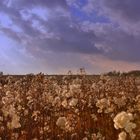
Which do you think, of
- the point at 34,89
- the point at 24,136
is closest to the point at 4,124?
the point at 24,136

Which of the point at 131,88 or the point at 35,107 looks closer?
the point at 35,107

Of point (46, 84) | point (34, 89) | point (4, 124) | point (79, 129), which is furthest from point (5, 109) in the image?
point (46, 84)

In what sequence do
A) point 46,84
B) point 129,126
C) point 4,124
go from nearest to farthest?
point 129,126 → point 4,124 → point 46,84

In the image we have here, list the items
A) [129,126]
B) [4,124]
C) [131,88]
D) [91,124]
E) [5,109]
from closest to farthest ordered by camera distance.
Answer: [129,126] < [5,109] < [4,124] < [91,124] < [131,88]

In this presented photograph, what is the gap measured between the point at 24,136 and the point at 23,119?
4.77ft

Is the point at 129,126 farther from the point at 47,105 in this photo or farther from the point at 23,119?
the point at 47,105

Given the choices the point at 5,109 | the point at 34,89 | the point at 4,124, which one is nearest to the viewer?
the point at 5,109

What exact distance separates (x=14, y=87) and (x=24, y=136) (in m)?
7.17

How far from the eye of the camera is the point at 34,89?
17.3m

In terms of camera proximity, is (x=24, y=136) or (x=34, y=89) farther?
(x=34, y=89)

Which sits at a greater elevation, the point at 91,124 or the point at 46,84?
the point at 46,84

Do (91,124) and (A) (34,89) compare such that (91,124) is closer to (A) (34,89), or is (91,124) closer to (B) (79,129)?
(B) (79,129)

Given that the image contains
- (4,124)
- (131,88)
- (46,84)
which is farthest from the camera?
(131,88)

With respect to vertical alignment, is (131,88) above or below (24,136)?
above
